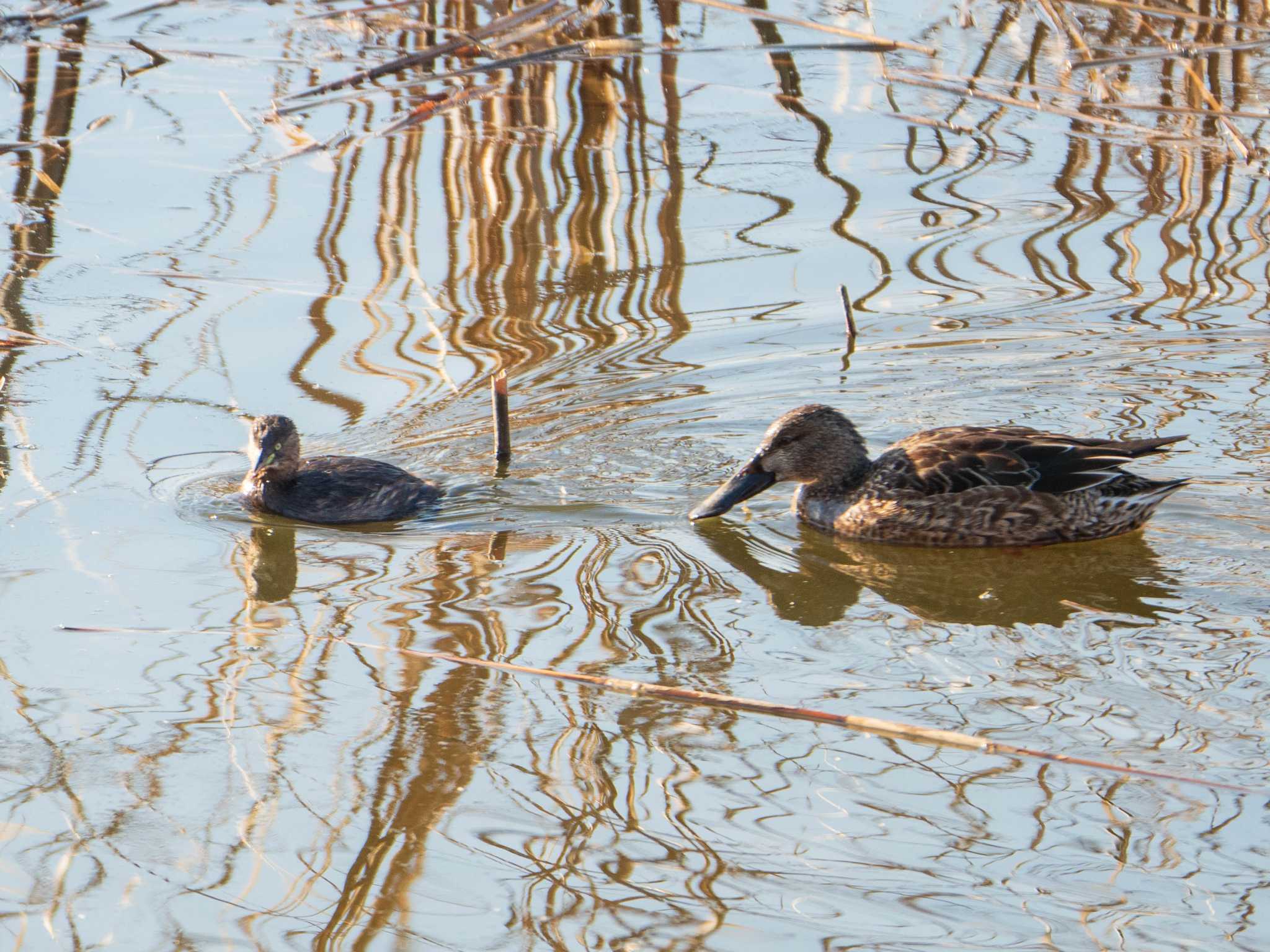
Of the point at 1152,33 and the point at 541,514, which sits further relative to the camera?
the point at 1152,33

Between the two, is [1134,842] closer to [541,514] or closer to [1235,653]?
[1235,653]

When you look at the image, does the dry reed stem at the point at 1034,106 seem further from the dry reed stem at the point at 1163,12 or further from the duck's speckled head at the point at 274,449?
the duck's speckled head at the point at 274,449

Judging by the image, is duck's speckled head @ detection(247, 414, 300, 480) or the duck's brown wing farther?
duck's speckled head @ detection(247, 414, 300, 480)

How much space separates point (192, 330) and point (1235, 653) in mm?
5180

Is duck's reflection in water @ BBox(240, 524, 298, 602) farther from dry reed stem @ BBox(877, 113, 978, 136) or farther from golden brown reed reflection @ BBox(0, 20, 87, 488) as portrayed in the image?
dry reed stem @ BBox(877, 113, 978, 136)

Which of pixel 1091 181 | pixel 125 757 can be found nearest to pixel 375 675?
A: pixel 125 757

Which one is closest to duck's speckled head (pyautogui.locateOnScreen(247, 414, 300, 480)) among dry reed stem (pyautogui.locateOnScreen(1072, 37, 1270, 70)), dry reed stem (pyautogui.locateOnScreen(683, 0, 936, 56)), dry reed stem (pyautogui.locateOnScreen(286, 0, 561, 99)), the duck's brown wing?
the duck's brown wing

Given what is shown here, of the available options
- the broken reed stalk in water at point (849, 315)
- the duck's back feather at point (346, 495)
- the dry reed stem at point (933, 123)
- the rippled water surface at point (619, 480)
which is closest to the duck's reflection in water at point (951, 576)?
the rippled water surface at point (619, 480)

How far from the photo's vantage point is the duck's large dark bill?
6.88m

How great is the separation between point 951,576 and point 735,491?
0.98 m

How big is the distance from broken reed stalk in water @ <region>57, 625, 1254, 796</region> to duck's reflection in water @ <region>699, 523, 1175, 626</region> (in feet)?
3.15

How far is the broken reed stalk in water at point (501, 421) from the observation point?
7.11m

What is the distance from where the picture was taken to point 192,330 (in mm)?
8320

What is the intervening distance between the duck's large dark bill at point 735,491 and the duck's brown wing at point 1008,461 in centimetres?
48
